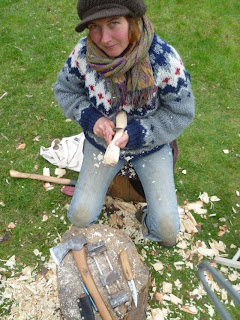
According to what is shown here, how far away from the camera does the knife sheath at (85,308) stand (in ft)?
7.00

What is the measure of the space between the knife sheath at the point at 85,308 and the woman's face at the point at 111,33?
1.74 metres

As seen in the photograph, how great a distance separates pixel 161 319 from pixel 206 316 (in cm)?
40

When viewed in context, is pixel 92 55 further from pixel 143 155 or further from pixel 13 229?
pixel 13 229

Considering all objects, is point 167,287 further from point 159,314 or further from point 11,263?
point 11,263

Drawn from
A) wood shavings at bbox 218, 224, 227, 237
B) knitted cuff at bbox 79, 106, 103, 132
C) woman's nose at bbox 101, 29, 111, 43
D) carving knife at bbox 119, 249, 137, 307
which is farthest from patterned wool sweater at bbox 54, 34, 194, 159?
wood shavings at bbox 218, 224, 227, 237

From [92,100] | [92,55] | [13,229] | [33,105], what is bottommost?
[13,229]

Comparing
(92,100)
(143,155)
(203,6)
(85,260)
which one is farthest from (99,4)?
(203,6)

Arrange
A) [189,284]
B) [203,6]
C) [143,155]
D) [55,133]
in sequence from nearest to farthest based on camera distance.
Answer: [143,155] → [189,284] → [55,133] → [203,6]

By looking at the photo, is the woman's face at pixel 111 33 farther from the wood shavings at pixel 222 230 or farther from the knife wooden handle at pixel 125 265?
the wood shavings at pixel 222 230

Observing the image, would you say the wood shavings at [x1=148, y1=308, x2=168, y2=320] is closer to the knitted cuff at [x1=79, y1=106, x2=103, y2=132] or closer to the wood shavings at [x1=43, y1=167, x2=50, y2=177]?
the knitted cuff at [x1=79, y1=106, x2=103, y2=132]

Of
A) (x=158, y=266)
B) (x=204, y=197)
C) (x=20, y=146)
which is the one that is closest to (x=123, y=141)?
(x=158, y=266)

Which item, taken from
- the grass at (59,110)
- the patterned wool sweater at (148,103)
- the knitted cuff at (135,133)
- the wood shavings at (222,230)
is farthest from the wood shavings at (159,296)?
the knitted cuff at (135,133)

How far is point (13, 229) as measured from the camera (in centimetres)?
306

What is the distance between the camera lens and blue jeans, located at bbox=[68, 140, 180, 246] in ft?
8.14
